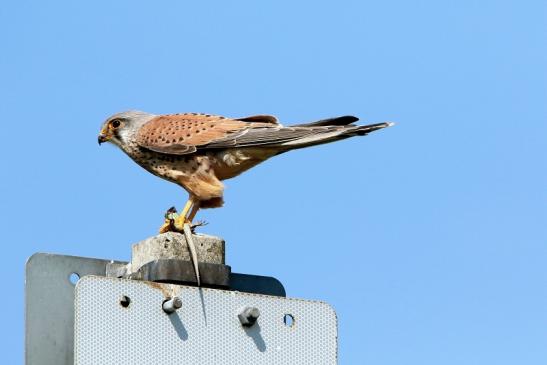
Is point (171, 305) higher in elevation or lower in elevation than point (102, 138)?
lower

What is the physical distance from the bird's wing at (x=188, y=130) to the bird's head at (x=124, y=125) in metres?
0.04

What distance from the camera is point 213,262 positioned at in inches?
164

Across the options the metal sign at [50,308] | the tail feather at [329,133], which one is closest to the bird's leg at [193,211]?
the tail feather at [329,133]

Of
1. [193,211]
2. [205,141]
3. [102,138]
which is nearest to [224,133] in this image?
[205,141]

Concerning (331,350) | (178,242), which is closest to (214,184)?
(178,242)

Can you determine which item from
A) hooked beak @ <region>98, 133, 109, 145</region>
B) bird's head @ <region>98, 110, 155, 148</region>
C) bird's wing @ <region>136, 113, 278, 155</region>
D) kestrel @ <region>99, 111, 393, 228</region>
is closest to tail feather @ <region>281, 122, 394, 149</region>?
kestrel @ <region>99, 111, 393, 228</region>

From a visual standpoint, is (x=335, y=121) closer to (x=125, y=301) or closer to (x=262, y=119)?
(x=262, y=119)

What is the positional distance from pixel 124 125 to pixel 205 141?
525 mm

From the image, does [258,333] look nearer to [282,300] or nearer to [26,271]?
[282,300]

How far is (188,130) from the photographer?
5477mm

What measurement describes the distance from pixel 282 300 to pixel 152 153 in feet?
5.88

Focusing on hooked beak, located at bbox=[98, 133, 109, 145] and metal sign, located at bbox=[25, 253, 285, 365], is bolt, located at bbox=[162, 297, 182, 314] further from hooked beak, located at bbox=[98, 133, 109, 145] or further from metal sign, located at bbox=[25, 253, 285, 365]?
hooked beak, located at bbox=[98, 133, 109, 145]

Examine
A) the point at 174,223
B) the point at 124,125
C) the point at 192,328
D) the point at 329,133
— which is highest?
the point at 124,125

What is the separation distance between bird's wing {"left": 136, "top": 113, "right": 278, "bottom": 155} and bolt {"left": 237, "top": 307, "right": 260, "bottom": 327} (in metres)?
1.65
